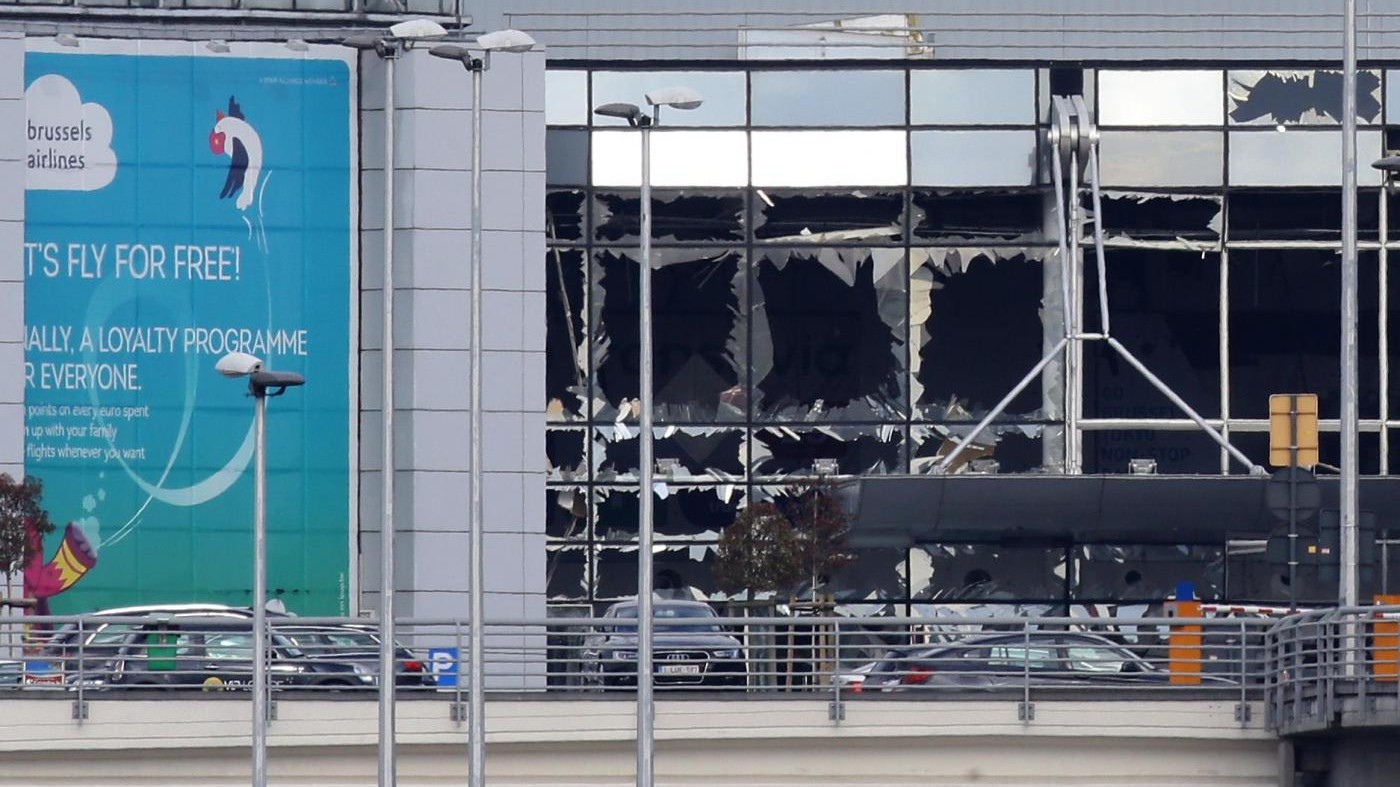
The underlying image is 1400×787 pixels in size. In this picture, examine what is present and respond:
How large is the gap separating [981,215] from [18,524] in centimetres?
1373

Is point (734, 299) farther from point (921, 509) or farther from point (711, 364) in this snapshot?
point (921, 509)

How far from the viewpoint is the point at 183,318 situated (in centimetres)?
3997

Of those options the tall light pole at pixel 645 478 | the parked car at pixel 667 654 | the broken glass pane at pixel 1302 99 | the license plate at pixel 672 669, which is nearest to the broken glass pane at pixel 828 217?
the broken glass pane at pixel 1302 99

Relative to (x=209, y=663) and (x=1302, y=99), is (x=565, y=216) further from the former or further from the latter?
(x=209, y=663)

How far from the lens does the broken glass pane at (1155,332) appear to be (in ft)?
137

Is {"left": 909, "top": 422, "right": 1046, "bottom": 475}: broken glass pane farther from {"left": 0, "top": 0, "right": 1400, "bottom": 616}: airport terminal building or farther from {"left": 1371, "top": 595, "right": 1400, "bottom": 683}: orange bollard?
{"left": 1371, "top": 595, "right": 1400, "bottom": 683}: orange bollard

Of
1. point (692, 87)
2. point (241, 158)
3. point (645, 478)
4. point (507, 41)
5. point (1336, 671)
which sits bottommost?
point (1336, 671)

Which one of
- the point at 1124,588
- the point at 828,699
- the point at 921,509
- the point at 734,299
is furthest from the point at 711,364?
the point at 828,699

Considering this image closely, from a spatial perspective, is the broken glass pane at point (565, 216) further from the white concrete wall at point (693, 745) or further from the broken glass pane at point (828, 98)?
the white concrete wall at point (693, 745)

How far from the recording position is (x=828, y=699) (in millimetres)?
28266

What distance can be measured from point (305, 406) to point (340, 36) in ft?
16.7

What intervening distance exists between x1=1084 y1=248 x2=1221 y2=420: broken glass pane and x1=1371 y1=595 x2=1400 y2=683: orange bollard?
44.0 feet

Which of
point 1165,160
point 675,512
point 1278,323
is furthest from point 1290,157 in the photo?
point 675,512

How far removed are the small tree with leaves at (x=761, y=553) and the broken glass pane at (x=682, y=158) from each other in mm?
4940
